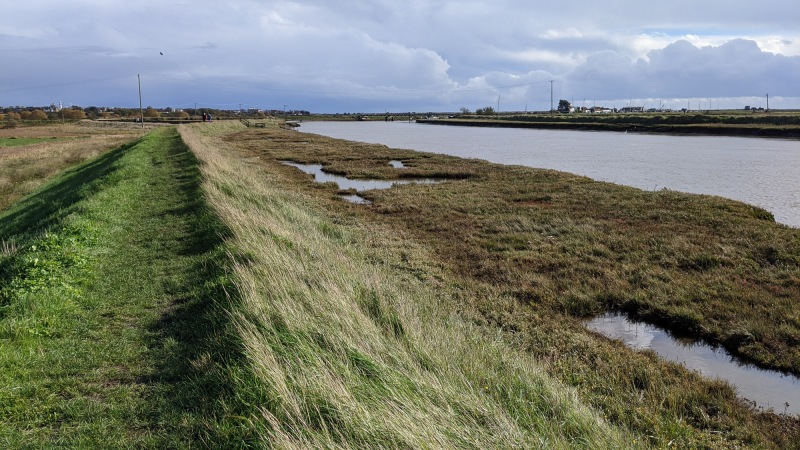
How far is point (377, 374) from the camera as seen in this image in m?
5.02

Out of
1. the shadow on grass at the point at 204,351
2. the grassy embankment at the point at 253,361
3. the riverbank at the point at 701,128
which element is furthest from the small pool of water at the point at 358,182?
the riverbank at the point at 701,128

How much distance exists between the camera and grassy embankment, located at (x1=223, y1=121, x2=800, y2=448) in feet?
20.4

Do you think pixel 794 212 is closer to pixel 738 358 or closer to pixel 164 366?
pixel 738 358

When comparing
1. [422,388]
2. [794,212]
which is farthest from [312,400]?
[794,212]

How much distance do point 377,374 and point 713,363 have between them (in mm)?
5597

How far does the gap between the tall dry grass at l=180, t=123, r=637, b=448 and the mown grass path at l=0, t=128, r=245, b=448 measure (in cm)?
53

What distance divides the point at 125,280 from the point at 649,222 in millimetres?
14310

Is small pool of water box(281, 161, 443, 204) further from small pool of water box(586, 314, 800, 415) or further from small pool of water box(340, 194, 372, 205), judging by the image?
small pool of water box(586, 314, 800, 415)

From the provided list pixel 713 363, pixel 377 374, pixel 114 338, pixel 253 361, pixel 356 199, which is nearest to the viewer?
pixel 377 374

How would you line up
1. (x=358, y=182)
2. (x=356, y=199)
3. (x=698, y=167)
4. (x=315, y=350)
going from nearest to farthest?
(x=315, y=350) → (x=356, y=199) → (x=358, y=182) → (x=698, y=167)

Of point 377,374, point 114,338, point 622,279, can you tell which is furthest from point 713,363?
point 114,338

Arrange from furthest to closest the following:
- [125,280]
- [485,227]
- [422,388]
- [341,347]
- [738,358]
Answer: [485,227], [125,280], [738,358], [341,347], [422,388]

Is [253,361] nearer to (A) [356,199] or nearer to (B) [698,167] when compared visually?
(A) [356,199]

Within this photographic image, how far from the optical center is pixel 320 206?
19812 mm
